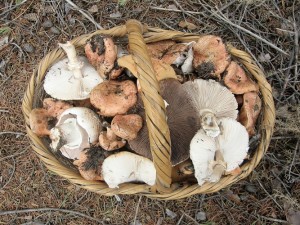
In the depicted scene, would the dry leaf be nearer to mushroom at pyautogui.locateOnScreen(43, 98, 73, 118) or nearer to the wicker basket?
the wicker basket

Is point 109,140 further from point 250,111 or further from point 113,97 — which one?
point 250,111

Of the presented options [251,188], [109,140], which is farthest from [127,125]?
[251,188]

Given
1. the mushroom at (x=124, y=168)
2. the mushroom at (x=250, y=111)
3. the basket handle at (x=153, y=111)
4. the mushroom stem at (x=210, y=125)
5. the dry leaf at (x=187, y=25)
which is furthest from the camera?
the dry leaf at (x=187, y=25)

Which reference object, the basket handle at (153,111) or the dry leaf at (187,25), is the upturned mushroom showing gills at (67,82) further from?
the dry leaf at (187,25)

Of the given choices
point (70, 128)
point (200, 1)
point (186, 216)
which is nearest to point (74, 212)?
point (186, 216)

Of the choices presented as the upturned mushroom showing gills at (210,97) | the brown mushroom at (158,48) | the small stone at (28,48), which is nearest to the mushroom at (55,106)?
the brown mushroom at (158,48)

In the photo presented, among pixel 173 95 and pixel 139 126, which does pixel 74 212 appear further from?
pixel 173 95

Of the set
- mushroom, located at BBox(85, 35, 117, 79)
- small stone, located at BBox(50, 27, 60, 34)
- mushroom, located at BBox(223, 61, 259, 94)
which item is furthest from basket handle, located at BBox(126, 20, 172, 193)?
small stone, located at BBox(50, 27, 60, 34)
